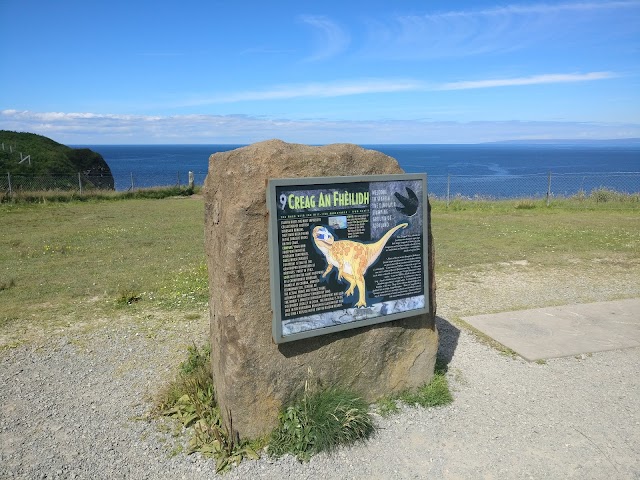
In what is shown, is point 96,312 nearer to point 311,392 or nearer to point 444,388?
point 311,392

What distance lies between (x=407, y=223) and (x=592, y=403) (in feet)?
8.38

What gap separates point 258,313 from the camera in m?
4.54

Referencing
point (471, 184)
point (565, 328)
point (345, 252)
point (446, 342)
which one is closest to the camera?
point (345, 252)

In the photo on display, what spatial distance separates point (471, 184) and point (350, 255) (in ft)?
196

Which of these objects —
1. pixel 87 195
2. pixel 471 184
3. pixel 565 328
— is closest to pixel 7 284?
pixel 565 328

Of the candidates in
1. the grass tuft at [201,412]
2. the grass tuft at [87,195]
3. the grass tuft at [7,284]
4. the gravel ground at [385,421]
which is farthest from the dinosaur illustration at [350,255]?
the grass tuft at [87,195]

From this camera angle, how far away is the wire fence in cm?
2440

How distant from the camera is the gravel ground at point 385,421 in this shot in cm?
430

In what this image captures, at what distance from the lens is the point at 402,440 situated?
471cm

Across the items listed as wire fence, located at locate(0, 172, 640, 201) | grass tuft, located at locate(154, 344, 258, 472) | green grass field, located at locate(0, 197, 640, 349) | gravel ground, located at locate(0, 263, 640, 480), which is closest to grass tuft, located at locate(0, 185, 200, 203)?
wire fence, located at locate(0, 172, 640, 201)

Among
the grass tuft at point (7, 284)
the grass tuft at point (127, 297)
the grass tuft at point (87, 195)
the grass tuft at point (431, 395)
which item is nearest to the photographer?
the grass tuft at point (431, 395)

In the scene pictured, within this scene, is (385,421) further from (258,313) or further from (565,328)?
(565,328)

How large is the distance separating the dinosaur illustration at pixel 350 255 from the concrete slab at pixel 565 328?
257cm

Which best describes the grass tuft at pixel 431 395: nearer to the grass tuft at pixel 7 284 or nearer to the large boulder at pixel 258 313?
the large boulder at pixel 258 313
